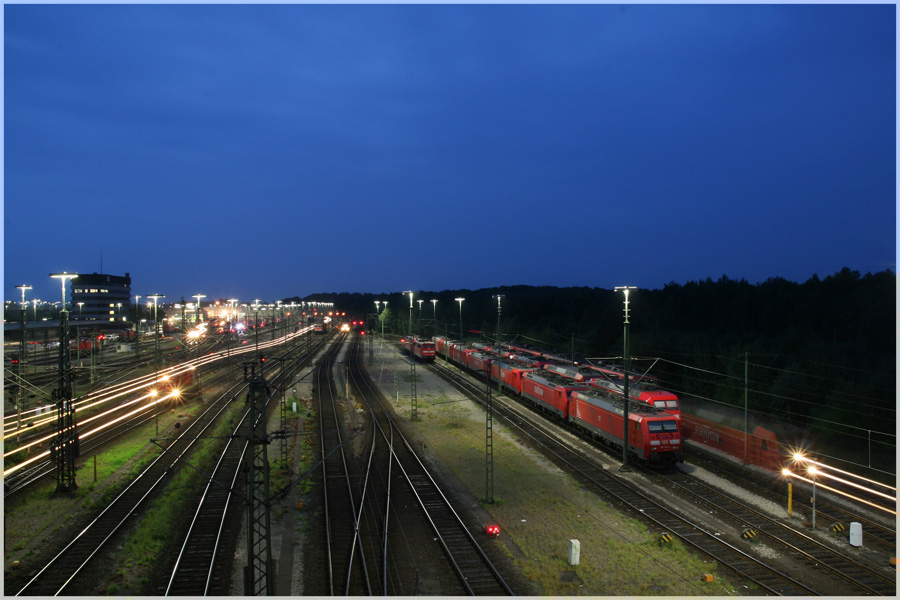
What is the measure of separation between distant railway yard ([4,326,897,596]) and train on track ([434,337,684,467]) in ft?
0.37

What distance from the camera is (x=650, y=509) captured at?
1560cm

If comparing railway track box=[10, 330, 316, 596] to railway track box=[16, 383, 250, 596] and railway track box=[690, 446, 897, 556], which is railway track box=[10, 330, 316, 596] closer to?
railway track box=[16, 383, 250, 596]

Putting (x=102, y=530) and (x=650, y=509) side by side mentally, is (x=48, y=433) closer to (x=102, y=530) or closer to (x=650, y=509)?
(x=102, y=530)

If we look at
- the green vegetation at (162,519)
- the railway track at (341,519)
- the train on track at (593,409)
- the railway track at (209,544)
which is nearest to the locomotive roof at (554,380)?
the train on track at (593,409)

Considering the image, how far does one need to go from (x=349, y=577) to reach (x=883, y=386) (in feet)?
82.8

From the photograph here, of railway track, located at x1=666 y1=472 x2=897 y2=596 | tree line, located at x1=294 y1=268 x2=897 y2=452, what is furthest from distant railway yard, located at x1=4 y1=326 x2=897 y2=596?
tree line, located at x1=294 y1=268 x2=897 y2=452

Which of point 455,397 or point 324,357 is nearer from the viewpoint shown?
point 455,397

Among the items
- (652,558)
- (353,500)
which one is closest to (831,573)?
(652,558)

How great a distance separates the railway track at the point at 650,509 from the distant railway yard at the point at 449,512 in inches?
2.9

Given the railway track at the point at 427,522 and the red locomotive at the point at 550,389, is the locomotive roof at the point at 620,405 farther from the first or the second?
the railway track at the point at 427,522

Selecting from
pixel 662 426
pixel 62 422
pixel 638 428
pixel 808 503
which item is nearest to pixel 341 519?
pixel 62 422

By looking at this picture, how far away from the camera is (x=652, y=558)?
12.5 m

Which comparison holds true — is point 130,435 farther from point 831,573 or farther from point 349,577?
point 831,573

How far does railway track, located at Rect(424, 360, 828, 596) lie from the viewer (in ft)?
38.1
